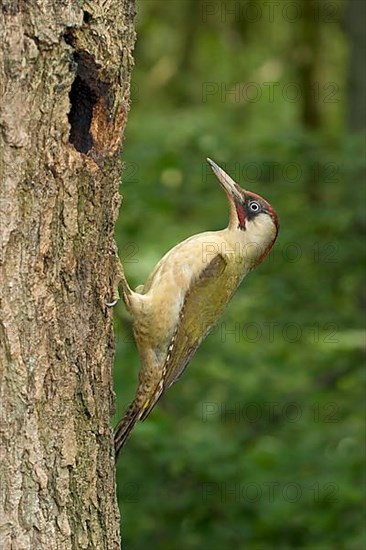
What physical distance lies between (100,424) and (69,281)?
47 centimetres

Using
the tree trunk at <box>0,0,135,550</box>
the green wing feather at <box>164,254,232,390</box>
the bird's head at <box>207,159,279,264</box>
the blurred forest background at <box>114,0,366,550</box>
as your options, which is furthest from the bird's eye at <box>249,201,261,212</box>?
the tree trunk at <box>0,0,135,550</box>

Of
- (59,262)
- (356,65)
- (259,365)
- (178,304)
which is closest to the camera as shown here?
(59,262)

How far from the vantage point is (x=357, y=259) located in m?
6.98

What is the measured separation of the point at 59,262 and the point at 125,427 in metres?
1.44

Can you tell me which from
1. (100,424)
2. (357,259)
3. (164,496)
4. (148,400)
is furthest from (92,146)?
(357,259)

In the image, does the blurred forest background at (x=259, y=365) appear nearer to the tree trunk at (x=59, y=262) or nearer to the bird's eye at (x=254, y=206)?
the bird's eye at (x=254, y=206)

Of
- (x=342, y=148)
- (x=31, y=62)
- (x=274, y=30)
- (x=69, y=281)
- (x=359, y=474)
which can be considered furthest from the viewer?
(x=274, y=30)

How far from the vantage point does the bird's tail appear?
4301 mm

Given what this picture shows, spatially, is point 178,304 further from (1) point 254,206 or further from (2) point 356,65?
(2) point 356,65

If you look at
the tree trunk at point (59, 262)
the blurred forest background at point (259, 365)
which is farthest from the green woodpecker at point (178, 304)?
the tree trunk at point (59, 262)

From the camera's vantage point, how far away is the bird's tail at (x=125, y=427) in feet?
14.1

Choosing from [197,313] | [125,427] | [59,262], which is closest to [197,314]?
[197,313]

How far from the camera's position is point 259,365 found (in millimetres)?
7180

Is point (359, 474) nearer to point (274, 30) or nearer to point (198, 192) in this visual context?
point (198, 192)
